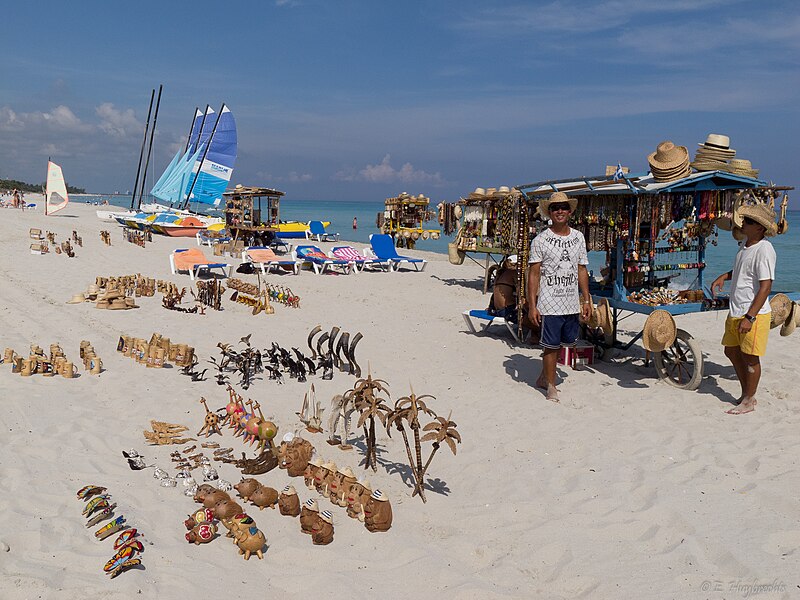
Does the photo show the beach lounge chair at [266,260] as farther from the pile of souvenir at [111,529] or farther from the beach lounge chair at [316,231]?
the pile of souvenir at [111,529]

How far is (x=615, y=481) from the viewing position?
4.43 metres

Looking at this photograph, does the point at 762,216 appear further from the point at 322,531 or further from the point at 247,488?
the point at 247,488

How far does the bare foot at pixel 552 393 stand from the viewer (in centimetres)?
627

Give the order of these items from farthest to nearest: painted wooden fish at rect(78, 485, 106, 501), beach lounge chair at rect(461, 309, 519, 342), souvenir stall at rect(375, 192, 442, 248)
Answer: souvenir stall at rect(375, 192, 442, 248), beach lounge chair at rect(461, 309, 519, 342), painted wooden fish at rect(78, 485, 106, 501)

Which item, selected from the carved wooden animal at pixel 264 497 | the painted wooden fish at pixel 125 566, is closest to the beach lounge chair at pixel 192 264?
the carved wooden animal at pixel 264 497

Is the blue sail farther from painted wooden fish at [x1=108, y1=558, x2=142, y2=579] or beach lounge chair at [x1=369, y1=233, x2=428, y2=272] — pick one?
painted wooden fish at [x1=108, y1=558, x2=142, y2=579]

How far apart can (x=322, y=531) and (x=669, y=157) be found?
546 centimetres

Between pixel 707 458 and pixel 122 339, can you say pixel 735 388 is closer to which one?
pixel 707 458

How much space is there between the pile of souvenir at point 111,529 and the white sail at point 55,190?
3505 centimetres

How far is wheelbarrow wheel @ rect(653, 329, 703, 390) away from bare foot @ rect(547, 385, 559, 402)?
1401 millimetres

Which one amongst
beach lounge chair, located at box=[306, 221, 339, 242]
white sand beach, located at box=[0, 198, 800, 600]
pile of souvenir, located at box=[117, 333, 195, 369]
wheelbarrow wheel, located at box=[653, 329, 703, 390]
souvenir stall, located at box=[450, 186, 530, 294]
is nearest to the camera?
white sand beach, located at box=[0, 198, 800, 600]

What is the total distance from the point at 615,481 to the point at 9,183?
124 meters

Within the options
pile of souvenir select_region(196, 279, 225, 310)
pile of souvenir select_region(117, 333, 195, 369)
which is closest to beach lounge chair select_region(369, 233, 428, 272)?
pile of souvenir select_region(196, 279, 225, 310)

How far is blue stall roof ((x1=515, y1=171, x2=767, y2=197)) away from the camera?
6516 mm
